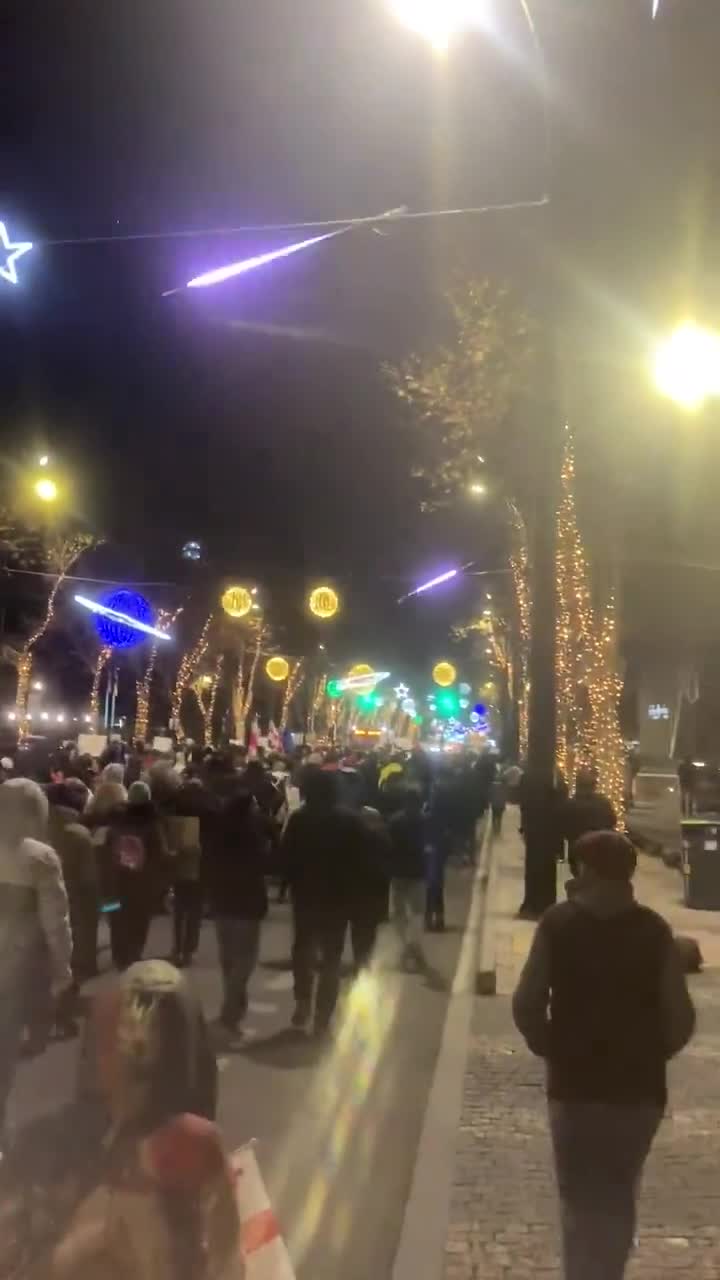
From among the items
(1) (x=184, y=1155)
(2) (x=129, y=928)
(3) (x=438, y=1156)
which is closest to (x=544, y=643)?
(2) (x=129, y=928)

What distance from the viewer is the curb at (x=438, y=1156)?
5527 millimetres

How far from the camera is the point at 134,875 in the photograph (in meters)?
10.8

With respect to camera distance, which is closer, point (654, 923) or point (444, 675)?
point (654, 923)

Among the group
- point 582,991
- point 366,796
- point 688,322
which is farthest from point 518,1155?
point 366,796

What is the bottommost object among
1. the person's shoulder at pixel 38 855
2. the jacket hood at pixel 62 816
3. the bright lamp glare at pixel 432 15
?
the person's shoulder at pixel 38 855

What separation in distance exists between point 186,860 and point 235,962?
1924 mm

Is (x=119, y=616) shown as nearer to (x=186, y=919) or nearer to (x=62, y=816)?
(x=186, y=919)

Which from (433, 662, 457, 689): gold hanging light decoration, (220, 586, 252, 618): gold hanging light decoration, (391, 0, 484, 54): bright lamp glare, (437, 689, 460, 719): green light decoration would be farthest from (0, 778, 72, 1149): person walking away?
(433, 662, 457, 689): gold hanging light decoration

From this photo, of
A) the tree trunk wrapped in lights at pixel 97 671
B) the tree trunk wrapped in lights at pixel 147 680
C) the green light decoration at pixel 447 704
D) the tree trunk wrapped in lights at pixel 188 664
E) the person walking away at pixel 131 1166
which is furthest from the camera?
the tree trunk wrapped in lights at pixel 188 664

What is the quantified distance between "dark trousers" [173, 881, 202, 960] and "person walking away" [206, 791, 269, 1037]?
1.98 meters

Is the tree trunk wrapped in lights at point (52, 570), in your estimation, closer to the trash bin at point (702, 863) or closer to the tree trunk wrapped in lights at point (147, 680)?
the tree trunk wrapped in lights at point (147, 680)

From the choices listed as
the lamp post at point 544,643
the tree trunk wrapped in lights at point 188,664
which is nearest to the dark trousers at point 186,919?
the lamp post at point 544,643

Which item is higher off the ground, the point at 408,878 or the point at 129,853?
the point at 129,853

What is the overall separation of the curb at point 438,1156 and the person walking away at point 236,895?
144 centimetres
